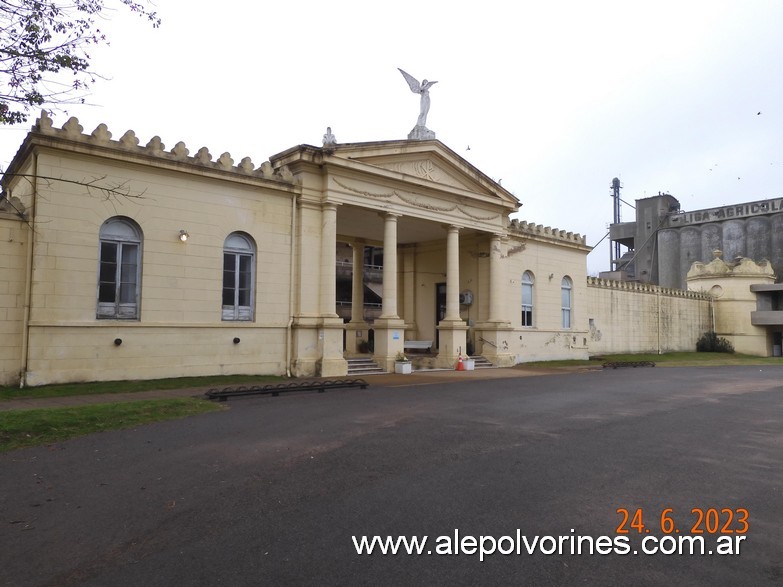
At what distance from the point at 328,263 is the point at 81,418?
32.1ft

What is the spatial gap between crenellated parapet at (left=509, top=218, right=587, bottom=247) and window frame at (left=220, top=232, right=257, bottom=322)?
12397 mm

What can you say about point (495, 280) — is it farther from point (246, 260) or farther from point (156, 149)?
point (156, 149)

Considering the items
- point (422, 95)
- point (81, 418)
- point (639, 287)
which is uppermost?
point (422, 95)

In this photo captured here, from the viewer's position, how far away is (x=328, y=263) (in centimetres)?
1748

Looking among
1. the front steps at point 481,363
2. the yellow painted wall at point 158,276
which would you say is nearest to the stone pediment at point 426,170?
the yellow painted wall at point 158,276

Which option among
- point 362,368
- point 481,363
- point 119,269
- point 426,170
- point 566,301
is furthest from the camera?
point 566,301

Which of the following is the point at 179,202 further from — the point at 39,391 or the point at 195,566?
the point at 195,566

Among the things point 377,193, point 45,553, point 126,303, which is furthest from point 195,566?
point 377,193

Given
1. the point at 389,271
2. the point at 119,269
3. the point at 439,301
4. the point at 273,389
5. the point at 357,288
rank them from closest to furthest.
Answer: the point at 273,389 → the point at 119,269 → the point at 389,271 → the point at 357,288 → the point at 439,301

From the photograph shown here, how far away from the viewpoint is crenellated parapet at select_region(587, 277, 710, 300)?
29.8m

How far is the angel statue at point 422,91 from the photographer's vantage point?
21438mm

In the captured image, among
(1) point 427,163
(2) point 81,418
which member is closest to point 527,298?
(1) point 427,163

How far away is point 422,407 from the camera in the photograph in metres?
10.7

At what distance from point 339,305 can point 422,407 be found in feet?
59.0
